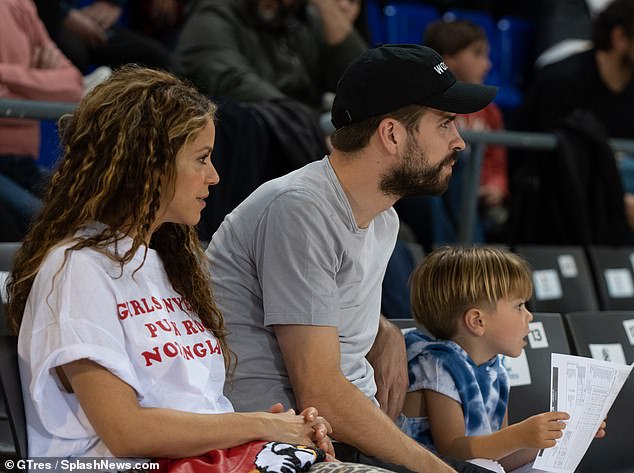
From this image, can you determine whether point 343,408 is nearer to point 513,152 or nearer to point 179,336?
point 179,336

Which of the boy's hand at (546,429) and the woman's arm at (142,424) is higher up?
the woman's arm at (142,424)

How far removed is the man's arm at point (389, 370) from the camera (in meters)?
2.57

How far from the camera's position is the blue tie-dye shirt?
2.58 meters

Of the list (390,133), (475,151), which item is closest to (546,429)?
(390,133)

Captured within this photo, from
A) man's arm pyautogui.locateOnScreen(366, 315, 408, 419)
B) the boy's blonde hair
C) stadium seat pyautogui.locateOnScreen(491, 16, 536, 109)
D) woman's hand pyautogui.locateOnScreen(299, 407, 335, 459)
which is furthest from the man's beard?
stadium seat pyautogui.locateOnScreen(491, 16, 536, 109)

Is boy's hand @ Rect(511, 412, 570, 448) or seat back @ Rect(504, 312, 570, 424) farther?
seat back @ Rect(504, 312, 570, 424)

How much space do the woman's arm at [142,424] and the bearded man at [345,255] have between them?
1.14 ft

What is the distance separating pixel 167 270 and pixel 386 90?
2.18ft

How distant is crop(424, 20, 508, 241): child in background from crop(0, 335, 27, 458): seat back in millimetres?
2600

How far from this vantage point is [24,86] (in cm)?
365

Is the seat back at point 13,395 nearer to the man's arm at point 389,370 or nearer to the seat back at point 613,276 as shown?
the man's arm at point 389,370

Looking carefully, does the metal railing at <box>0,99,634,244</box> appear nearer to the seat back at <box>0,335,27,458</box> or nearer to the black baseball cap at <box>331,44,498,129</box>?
the black baseball cap at <box>331,44,498,129</box>

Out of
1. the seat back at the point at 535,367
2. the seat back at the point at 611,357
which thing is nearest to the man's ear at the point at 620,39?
the seat back at the point at 611,357

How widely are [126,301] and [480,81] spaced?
3.20 m
